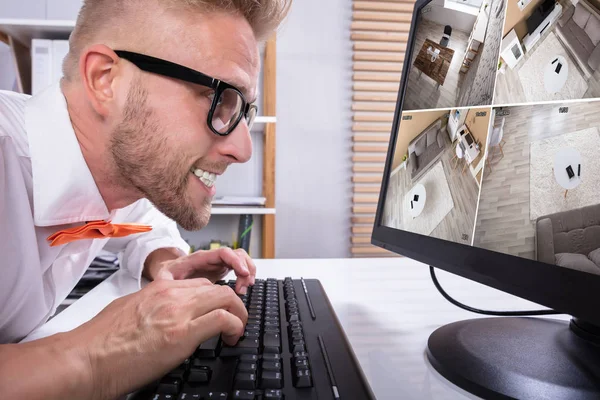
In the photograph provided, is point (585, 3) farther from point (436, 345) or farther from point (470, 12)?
point (436, 345)

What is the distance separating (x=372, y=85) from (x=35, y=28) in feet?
5.53

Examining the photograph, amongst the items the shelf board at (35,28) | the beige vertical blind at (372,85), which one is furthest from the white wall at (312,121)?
the shelf board at (35,28)

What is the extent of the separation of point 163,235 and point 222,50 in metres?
0.56

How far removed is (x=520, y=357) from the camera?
0.46m

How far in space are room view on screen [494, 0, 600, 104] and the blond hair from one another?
488 millimetres

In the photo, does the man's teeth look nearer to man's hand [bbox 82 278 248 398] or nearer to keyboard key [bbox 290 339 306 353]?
man's hand [bbox 82 278 248 398]

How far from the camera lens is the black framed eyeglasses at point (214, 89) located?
0.70 m

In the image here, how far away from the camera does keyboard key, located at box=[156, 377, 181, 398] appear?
0.36 metres

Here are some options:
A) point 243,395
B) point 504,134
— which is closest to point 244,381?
point 243,395

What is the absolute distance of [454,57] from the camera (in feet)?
2.13

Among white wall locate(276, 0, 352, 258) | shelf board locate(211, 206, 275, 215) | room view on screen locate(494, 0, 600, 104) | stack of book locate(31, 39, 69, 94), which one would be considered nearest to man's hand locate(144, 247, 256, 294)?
room view on screen locate(494, 0, 600, 104)

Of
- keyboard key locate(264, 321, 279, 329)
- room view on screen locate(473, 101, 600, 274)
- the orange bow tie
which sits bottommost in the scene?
A: keyboard key locate(264, 321, 279, 329)

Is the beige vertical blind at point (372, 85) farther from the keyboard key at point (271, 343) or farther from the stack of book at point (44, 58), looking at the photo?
the keyboard key at point (271, 343)

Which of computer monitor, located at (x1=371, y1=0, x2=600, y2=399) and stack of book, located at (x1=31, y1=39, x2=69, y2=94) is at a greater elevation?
stack of book, located at (x1=31, y1=39, x2=69, y2=94)
